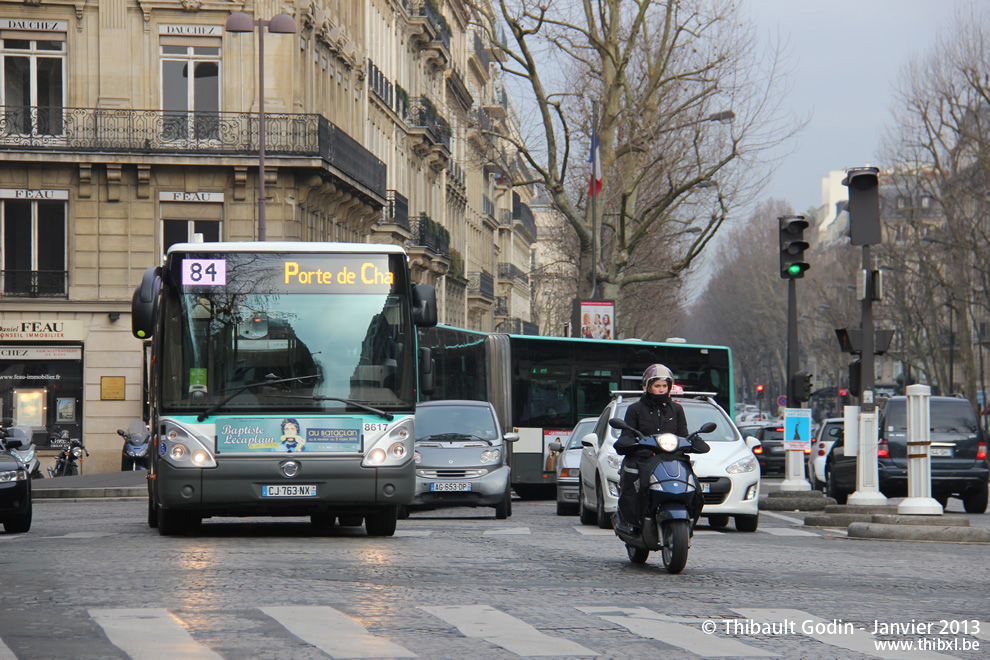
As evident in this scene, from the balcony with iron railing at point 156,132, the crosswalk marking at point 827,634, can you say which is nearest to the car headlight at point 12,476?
the crosswalk marking at point 827,634

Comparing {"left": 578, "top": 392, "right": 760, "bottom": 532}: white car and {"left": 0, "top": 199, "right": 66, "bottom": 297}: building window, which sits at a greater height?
{"left": 0, "top": 199, "right": 66, "bottom": 297}: building window

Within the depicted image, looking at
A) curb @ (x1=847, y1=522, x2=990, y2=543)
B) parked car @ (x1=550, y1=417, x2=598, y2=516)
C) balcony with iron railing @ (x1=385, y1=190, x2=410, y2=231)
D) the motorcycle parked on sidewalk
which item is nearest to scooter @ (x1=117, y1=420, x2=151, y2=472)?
the motorcycle parked on sidewalk

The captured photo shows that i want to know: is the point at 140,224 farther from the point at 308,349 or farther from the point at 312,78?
the point at 308,349

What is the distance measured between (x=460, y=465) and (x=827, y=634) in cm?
1274

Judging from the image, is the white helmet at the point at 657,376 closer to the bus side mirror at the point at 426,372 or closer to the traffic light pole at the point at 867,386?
the bus side mirror at the point at 426,372

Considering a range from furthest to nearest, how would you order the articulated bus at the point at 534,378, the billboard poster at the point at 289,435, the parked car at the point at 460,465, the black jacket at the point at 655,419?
the articulated bus at the point at 534,378 < the parked car at the point at 460,465 < the billboard poster at the point at 289,435 < the black jacket at the point at 655,419

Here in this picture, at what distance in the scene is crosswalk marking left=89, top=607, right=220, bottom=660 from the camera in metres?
7.55

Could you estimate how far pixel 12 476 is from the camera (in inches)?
709

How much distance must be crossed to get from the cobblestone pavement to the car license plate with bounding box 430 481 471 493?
4328mm

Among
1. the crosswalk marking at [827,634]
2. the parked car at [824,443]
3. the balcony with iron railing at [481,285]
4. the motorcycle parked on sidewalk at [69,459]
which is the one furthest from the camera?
the balcony with iron railing at [481,285]

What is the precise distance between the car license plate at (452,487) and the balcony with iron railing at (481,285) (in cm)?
5230

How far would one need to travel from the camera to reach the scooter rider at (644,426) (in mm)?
12570

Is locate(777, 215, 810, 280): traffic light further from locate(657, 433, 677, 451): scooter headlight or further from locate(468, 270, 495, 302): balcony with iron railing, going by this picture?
locate(468, 270, 495, 302): balcony with iron railing

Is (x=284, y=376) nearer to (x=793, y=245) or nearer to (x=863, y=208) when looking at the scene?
(x=863, y=208)
